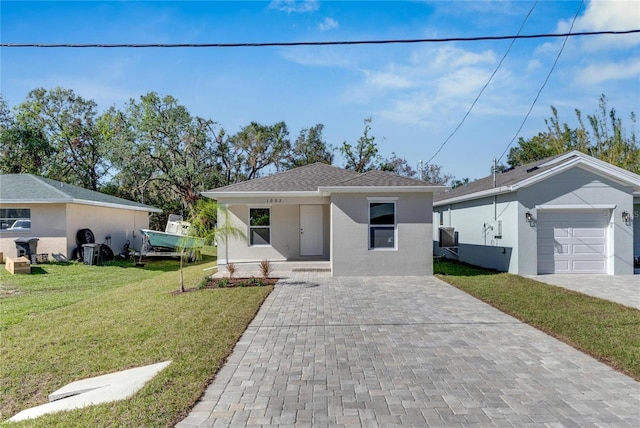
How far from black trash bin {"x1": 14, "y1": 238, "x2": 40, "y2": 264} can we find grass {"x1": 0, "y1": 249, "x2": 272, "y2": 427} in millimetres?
4413

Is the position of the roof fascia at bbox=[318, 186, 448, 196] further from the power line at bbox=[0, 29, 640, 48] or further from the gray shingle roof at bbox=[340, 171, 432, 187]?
the power line at bbox=[0, 29, 640, 48]

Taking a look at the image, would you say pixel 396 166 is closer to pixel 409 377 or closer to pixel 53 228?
pixel 53 228

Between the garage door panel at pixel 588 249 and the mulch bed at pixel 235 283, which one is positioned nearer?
the mulch bed at pixel 235 283

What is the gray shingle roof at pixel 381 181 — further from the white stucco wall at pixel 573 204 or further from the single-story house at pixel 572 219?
the white stucco wall at pixel 573 204

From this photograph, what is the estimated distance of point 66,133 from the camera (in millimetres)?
29562

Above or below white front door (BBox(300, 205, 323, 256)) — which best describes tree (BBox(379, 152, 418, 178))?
above

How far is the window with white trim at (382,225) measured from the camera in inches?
466

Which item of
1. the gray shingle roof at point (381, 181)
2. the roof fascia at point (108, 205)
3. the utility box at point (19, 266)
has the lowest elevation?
the utility box at point (19, 266)

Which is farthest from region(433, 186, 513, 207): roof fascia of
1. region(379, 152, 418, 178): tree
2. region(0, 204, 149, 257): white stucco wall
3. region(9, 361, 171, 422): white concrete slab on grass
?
region(379, 152, 418, 178): tree

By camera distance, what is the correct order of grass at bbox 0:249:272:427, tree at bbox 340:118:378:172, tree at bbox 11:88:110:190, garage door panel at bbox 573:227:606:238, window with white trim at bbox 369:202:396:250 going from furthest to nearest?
tree at bbox 340:118:378:172 < tree at bbox 11:88:110:190 < garage door panel at bbox 573:227:606:238 < window with white trim at bbox 369:202:396:250 < grass at bbox 0:249:272:427

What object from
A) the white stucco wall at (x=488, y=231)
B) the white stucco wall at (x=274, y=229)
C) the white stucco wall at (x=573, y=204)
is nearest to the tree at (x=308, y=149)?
the white stucco wall at (x=488, y=231)

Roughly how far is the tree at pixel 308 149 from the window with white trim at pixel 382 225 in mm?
21741

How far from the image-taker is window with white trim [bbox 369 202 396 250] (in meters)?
11.8

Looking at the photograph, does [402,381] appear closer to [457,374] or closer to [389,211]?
[457,374]
